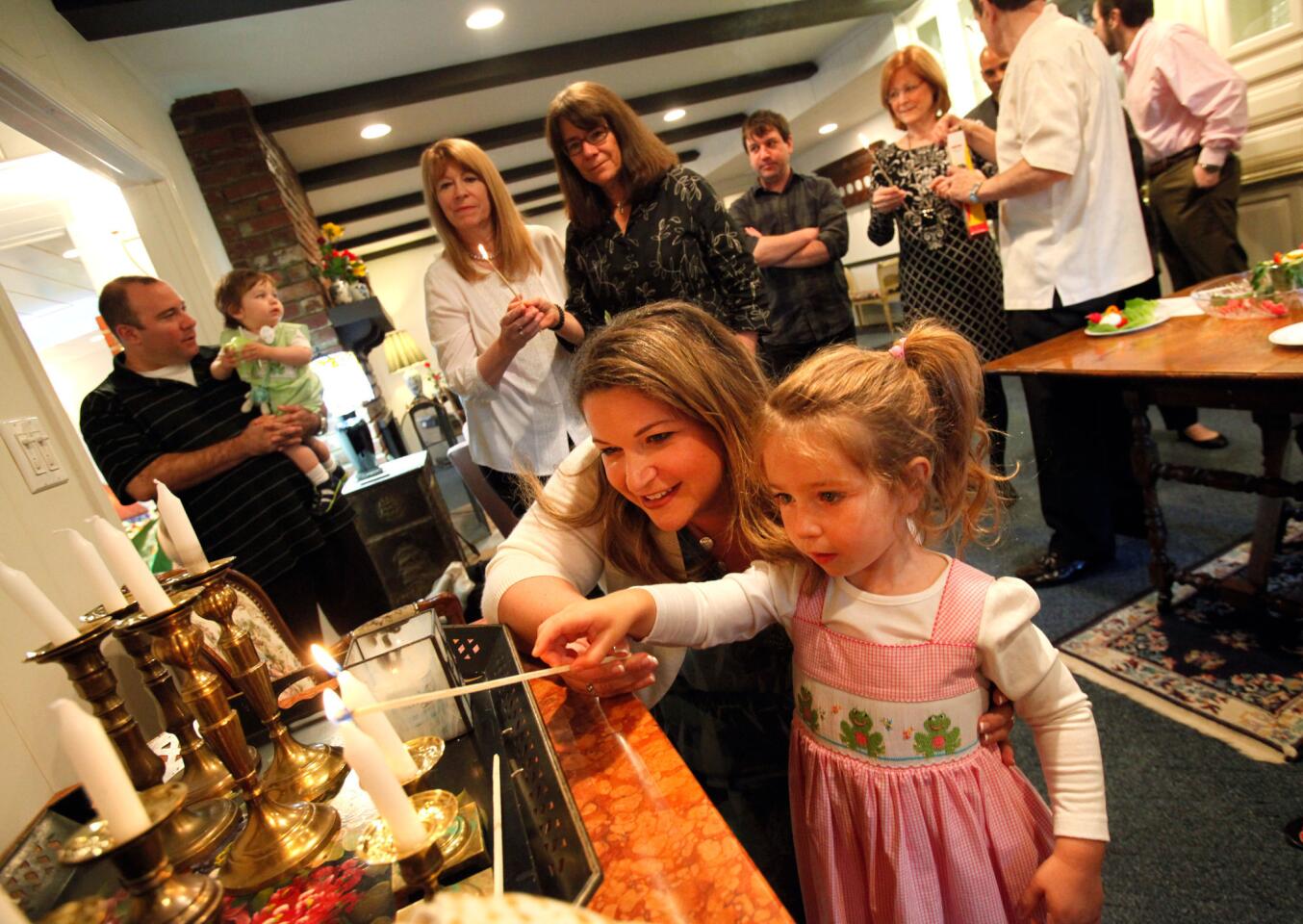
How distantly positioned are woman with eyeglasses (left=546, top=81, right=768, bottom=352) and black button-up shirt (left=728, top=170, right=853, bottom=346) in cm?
108

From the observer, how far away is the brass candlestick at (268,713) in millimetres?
746

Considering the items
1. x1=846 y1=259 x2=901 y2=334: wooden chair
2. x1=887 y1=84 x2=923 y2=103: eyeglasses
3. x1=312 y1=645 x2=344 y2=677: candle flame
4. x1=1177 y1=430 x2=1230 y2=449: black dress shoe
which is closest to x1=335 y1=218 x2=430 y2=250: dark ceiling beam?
x1=846 y1=259 x2=901 y2=334: wooden chair

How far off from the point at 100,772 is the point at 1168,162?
411 centimetres

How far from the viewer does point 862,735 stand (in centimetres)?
87

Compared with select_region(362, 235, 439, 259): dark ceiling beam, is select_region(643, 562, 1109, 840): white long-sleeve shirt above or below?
below

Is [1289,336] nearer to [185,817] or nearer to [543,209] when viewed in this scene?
[185,817]

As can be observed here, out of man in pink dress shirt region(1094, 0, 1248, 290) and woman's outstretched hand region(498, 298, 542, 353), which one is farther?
man in pink dress shirt region(1094, 0, 1248, 290)

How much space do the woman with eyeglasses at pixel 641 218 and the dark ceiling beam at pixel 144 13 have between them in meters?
1.86

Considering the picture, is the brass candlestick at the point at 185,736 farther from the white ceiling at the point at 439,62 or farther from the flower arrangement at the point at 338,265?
the flower arrangement at the point at 338,265

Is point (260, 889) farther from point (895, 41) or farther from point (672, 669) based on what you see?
point (895, 41)

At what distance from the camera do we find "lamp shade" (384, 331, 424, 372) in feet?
21.1

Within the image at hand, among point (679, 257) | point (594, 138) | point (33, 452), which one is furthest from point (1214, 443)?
point (33, 452)

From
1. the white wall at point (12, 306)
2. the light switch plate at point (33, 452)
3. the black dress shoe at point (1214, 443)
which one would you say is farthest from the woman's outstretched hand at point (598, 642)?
the black dress shoe at point (1214, 443)

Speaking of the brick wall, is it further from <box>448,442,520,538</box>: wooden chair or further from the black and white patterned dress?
the black and white patterned dress
